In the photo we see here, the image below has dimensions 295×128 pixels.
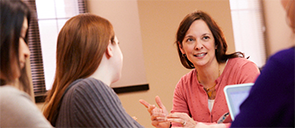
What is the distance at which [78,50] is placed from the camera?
1175mm

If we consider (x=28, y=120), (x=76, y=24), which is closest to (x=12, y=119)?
(x=28, y=120)

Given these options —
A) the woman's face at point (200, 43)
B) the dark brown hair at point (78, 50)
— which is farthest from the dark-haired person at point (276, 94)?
the woman's face at point (200, 43)

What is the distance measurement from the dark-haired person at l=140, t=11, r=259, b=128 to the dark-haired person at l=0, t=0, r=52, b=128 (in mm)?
1127

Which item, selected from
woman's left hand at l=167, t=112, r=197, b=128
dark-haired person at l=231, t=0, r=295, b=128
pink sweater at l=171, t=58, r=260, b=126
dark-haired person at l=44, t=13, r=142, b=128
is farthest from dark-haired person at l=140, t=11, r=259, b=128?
dark-haired person at l=231, t=0, r=295, b=128

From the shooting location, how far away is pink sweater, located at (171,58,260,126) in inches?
69.0

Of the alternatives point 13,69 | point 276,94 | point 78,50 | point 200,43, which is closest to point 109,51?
point 78,50

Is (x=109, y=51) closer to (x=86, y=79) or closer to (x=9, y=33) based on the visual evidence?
(x=86, y=79)

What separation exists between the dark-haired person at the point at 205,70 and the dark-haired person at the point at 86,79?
2.23 ft

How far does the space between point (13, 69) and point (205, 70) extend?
141 centimetres

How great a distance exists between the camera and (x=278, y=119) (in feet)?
2.08

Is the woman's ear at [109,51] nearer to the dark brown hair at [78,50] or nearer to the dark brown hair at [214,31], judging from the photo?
the dark brown hair at [78,50]

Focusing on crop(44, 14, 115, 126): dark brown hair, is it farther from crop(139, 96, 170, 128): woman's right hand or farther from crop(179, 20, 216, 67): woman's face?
crop(179, 20, 216, 67): woman's face

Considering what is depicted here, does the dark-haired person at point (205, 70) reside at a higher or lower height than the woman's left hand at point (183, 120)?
higher

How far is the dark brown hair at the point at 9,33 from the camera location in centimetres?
72
